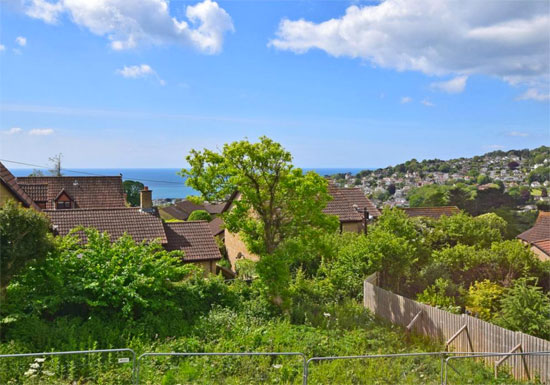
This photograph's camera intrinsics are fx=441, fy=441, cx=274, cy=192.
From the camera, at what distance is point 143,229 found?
22.8 m

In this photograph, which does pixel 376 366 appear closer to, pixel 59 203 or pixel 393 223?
pixel 393 223

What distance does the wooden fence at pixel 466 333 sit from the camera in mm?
11172

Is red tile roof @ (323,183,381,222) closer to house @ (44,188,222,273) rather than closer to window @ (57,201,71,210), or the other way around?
house @ (44,188,222,273)

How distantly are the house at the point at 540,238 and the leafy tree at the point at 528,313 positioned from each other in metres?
14.5

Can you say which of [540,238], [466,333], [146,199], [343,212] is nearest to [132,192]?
[146,199]

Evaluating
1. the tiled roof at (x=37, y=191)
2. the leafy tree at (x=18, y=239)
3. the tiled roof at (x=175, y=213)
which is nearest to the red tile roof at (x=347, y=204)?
the leafy tree at (x=18, y=239)

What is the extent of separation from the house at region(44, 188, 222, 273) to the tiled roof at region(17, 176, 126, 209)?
11.3 m

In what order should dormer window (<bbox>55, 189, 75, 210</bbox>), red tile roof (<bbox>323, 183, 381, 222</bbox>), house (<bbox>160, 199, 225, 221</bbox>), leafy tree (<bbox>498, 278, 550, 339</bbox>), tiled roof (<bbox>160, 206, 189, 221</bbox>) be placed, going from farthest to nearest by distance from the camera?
house (<bbox>160, 199, 225, 221</bbox>), tiled roof (<bbox>160, 206, 189, 221</bbox>), dormer window (<bbox>55, 189, 75, 210</bbox>), red tile roof (<bbox>323, 183, 381, 222</bbox>), leafy tree (<bbox>498, 278, 550, 339</bbox>)

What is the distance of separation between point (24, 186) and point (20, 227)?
25374 millimetres

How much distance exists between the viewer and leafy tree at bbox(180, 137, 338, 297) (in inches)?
588

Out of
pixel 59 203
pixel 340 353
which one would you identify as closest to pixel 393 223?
pixel 340 353

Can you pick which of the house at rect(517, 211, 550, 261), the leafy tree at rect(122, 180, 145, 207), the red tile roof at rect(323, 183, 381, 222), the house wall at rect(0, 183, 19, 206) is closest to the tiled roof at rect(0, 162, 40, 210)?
the house wall at rect(0, 183, 19, 206)

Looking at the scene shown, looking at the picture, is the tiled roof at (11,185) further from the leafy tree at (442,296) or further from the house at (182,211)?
the house at (182,211)

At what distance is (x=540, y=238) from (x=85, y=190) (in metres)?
33.8
